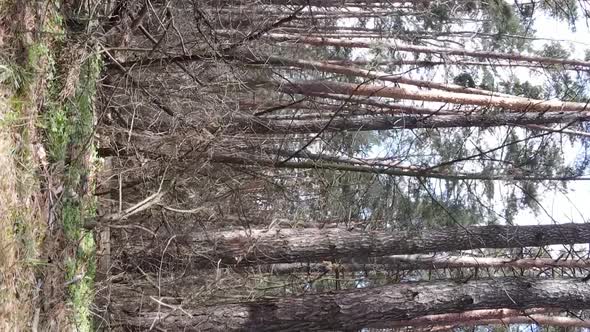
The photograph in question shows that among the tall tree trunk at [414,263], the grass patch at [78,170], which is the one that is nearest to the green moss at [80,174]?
the grass patch at [78,170]

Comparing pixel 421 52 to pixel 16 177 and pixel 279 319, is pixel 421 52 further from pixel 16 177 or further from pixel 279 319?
pixel 16 177

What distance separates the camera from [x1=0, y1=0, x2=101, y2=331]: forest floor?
13.2 feet

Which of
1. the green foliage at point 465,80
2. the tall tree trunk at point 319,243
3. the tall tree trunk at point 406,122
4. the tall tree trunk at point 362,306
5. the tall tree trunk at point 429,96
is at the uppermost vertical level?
the green foliage at point 465,80

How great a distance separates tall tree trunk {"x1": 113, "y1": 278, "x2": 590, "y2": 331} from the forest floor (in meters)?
0.84

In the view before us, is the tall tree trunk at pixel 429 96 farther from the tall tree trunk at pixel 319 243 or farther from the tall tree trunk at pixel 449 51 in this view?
the tall tree trunk at pixel 319 243

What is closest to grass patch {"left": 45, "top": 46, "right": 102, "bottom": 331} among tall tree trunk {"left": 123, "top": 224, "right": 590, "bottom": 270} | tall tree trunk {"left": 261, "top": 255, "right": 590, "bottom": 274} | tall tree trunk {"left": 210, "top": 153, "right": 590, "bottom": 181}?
tall tree trunk {"left": 123, "top": 224, "right": 590, "bottom": 270}

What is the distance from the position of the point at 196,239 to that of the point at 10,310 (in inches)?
102

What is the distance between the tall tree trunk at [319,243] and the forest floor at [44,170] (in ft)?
3.84

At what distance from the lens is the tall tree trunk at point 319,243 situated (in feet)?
20.5

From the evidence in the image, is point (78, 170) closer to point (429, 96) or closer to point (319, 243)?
point (319, 243)

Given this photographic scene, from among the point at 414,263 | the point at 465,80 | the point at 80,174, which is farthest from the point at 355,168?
the point at 465,80

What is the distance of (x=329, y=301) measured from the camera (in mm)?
5402

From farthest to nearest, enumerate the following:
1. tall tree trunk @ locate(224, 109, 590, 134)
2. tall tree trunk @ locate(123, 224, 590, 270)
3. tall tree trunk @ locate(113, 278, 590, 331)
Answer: tall tree trunk @ locate(224, 109, 590, 134) → tall tree trunk @ locate(123, 224, 590, 270) → tall tree trunk @ locate(113, 278, 590, 331)

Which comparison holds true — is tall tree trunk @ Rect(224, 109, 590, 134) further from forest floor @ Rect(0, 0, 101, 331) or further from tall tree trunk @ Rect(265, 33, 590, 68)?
tall tree trunk @ Rect(265, 33, 590, 68)
